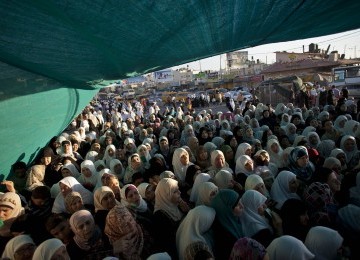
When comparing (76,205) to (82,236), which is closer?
(82,236)

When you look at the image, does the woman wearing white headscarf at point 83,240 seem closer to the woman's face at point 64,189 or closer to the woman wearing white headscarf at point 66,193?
the woman wearing white headscarf at point 66,193

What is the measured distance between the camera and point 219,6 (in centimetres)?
269

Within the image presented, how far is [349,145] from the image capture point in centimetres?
465

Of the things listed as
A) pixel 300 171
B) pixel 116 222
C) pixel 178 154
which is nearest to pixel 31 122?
pixel 178 154

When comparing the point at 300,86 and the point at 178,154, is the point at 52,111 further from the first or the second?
the point at 300,86

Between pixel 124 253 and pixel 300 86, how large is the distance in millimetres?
13807

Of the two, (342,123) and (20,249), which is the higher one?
(342,123)

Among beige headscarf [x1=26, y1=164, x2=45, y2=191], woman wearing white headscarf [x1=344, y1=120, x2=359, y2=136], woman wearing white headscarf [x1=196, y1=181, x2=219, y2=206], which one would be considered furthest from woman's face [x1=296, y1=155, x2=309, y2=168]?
beige headscarf [x1=26, y1=164, x2=45, y2=191]

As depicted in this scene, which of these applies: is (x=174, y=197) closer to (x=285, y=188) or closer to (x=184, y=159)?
(x=285, y=188)

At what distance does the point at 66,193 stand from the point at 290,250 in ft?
9.12

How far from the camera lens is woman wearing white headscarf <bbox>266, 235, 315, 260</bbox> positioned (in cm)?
200

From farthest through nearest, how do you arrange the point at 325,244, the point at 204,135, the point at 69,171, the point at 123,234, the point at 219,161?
the point at 204,135 < the point at 69,171 < the point at 219,161 < the point at 123,234 < the point at 325,244

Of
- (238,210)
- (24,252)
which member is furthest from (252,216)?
(24,252)

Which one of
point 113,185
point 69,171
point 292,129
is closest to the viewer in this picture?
point 113,185
